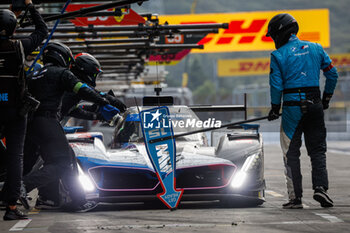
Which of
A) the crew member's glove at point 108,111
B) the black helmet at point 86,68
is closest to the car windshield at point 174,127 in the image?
the black helmet at point 86,68

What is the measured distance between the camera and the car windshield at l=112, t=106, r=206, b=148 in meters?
9.38

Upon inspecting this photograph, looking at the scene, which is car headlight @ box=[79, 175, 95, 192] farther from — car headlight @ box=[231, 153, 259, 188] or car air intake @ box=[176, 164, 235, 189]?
car headlight @ box=[231, 153, 259, 188]

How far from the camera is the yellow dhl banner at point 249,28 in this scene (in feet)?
139

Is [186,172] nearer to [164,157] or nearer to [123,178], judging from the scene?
[164,157]

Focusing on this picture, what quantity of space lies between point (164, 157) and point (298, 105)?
4.90 ft

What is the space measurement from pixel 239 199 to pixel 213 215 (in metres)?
0.88

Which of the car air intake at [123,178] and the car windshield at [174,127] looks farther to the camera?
the car windshield at [174,127]

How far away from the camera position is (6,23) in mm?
7012

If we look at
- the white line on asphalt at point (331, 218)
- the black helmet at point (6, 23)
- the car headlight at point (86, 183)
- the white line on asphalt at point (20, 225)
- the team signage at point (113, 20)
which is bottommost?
the white line on asphalt at point (20, 225)

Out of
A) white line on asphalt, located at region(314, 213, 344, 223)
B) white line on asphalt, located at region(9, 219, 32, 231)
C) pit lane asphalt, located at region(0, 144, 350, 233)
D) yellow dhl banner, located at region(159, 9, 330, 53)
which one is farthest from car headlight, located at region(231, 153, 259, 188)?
yellow dhl banner, located at region(159, 9, 330, 53)

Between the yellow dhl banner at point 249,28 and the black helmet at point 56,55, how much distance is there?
34492 millimetres

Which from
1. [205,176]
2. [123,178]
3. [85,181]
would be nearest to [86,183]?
[85,181]

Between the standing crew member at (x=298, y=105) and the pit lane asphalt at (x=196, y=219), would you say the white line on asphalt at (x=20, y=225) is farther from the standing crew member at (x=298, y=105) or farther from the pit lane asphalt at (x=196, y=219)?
the standing crew member at (x=298, y=105)

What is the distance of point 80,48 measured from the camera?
15742mm
